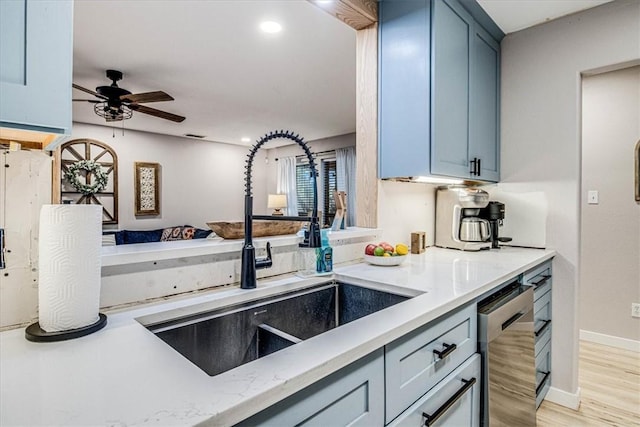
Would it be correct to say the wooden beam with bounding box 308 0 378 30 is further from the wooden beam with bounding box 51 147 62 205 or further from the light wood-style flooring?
the light wood-style flooring

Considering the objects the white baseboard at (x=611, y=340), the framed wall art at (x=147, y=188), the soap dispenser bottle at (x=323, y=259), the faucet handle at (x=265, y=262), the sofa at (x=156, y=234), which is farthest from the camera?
the framed wall art at (x=147, y=188)

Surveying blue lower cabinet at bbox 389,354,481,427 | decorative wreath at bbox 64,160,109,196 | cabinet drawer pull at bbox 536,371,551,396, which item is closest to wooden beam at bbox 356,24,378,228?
blue lower cabinet at bbox 389,354,481,427

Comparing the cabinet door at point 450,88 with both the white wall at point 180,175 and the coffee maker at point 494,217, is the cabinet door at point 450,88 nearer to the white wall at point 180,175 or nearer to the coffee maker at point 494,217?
the coffee maker at point 494,217

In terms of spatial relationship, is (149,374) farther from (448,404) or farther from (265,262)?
(448,404)

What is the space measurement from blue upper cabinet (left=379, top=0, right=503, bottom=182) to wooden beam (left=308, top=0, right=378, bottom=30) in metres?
0.07

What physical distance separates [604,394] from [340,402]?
94.9 inches

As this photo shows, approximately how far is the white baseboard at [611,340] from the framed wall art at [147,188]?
572 cm

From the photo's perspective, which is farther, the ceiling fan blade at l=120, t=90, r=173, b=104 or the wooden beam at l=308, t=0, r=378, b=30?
the ceiling fan blade at l=120, t=90, r=173, b=104

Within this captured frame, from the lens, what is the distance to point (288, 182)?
7098mm

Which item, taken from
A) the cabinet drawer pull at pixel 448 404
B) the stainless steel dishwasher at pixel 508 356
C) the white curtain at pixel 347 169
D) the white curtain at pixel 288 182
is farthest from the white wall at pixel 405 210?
the white curtain at pixel 288 182

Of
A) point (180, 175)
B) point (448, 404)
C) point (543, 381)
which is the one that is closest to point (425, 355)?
point (448, 404)

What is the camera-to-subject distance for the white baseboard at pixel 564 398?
212 centimetres

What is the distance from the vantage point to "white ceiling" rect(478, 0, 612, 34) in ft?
6.63

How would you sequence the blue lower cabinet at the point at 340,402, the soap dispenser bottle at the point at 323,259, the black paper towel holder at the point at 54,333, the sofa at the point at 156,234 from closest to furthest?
the blue lower cabinet at the point at 340,402, the black paper towel holder at the point at 54,333, the soap dispenser bottle at the point at 323,259, the sofa at the point at 156,234
